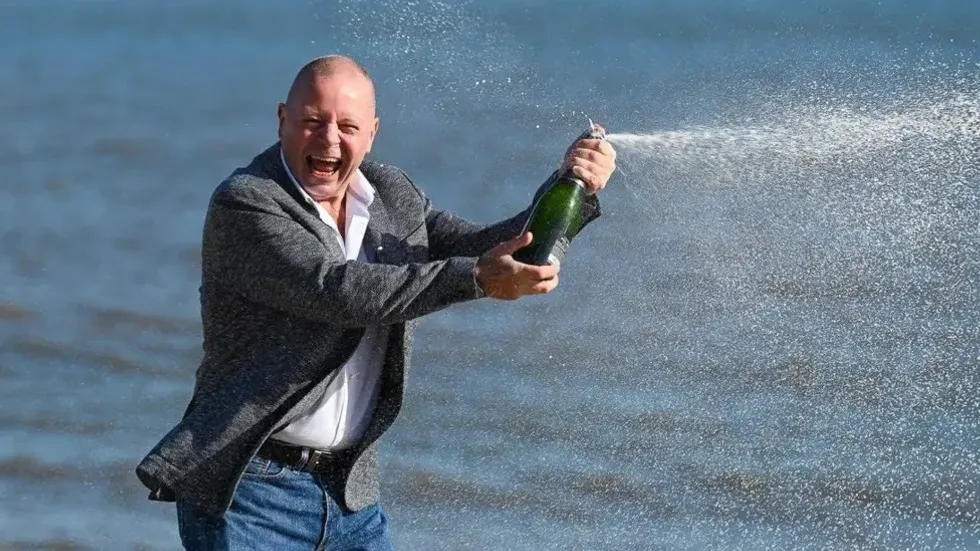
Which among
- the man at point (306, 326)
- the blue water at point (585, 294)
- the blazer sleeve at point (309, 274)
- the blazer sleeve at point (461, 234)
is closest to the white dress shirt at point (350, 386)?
the man at point (306, 326)

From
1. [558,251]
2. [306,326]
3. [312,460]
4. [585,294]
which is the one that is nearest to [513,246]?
[558,251]

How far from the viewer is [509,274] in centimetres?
289

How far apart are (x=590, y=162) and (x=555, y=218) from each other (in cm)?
13

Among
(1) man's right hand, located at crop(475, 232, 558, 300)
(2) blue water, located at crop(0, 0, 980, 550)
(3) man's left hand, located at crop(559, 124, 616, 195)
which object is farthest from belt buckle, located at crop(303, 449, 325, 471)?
(2) blue water, located at crop(0, 0, 980, 550)

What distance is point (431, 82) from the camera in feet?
27.6

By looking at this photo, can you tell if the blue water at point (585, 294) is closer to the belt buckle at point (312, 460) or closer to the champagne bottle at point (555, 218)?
the belt buckle at point (312, 460)

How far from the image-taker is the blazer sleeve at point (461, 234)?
11.0ft

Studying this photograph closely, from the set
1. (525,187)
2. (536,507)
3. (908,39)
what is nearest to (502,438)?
(536,507)

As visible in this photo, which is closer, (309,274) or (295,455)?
(309,274)

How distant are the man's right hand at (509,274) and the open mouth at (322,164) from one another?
37 cm

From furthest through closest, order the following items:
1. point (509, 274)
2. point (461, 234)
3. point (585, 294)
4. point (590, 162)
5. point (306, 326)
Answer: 1. point (585, 294)
2. point (461, 234)
3. point (590, 162)
4. point (306, 326)
5. point (509, 274)

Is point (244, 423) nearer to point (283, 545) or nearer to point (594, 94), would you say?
point (283, 545)

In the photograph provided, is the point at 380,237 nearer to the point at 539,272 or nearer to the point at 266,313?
the point at 266,313

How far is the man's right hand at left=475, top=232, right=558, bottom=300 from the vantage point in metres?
2.89
